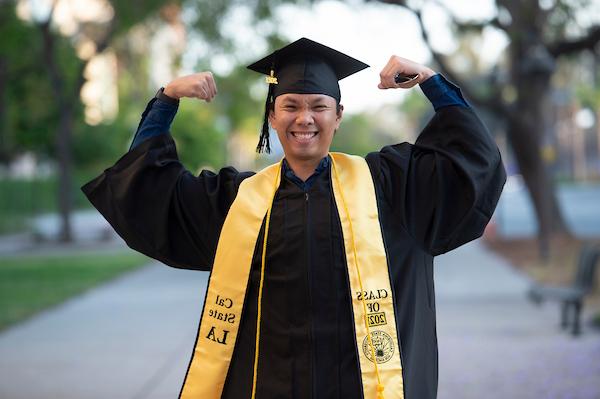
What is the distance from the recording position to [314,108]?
291 centimetres

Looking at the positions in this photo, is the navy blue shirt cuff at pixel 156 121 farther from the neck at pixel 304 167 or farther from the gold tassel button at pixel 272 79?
the neck at pixel 304 167

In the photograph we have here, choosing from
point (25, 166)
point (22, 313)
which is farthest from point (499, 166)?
point (25, 166)

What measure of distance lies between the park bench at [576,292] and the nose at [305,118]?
6.63 metres

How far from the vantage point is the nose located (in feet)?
9.36

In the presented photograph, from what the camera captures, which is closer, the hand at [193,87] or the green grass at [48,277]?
the hand at [193,87]

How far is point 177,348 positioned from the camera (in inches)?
339

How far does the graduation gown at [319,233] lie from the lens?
9.12 feet

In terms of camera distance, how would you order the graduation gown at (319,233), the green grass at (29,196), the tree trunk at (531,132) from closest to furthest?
the graduation gown at (319,233), the tree trunk at (531,132), the green grass at (29,196)

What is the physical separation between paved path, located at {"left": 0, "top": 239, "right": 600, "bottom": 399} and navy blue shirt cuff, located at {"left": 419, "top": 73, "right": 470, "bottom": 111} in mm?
4032

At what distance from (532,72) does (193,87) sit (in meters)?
12.8

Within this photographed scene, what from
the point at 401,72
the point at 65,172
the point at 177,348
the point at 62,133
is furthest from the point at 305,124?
the point at 62,133

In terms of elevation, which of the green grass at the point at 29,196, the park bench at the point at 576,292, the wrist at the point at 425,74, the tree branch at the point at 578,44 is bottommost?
the park bench at the point at 576,292

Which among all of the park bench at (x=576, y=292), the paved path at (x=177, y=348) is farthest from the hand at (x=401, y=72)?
the park bench at (x=576, y=292)

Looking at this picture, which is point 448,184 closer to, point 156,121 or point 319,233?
point 319,233
